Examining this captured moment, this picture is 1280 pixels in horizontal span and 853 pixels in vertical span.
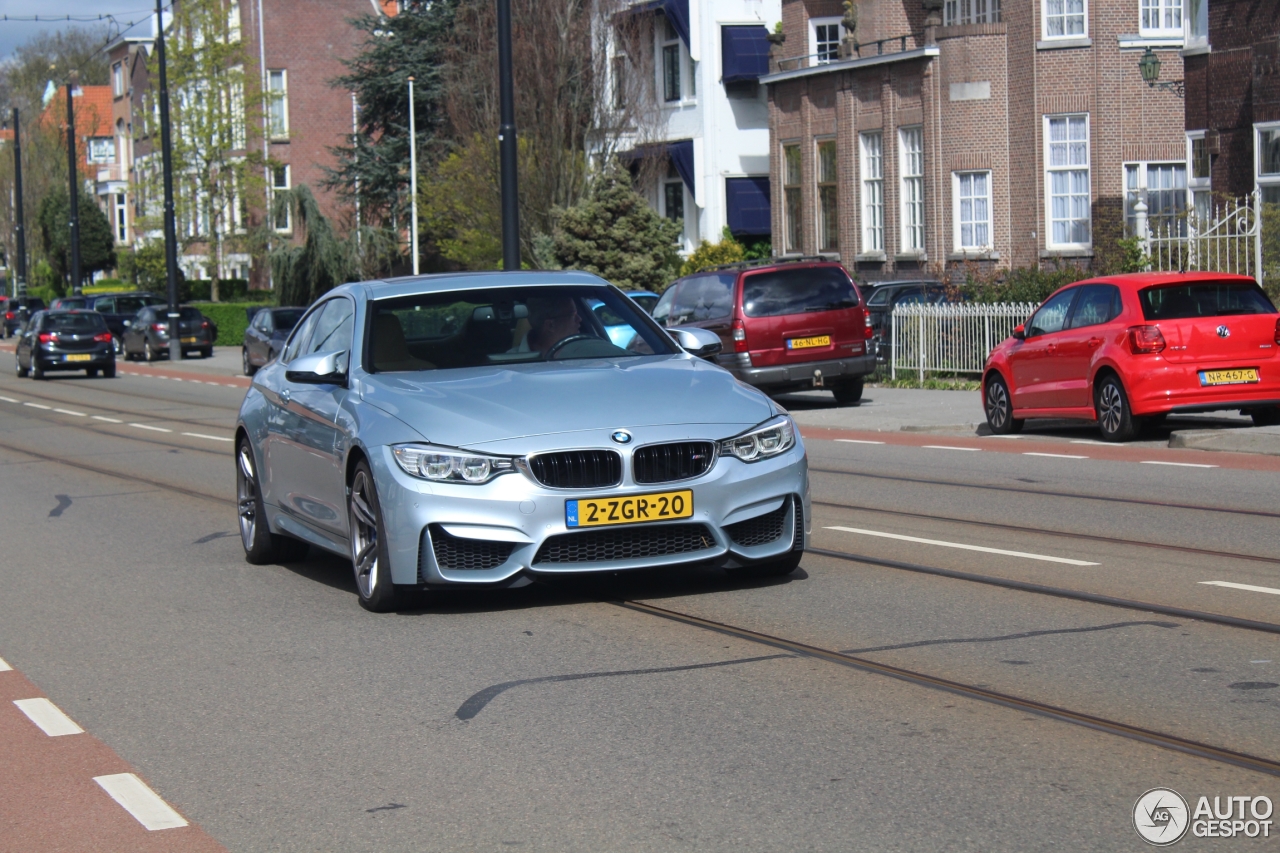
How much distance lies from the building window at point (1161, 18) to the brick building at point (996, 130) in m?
0.03

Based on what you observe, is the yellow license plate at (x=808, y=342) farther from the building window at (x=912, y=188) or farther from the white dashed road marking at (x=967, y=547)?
the building window at (x=912, y=188)

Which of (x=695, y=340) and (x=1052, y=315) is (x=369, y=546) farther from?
(x=1052, y=315)

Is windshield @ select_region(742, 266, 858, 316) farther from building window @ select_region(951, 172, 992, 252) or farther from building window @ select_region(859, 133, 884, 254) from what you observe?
building window @ select_region(859, 133, 884, 254)

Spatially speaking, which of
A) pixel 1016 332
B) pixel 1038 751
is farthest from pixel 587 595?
pixel 1016 332

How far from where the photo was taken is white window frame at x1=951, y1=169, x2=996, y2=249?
1442 inches

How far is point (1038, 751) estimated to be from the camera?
17.5 ft

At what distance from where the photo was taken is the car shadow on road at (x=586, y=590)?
27.0 feet

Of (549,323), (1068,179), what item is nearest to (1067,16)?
(1068,179)

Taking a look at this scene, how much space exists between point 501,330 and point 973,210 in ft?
95.8

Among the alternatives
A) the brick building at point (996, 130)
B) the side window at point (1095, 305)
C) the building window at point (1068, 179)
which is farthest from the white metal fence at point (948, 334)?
the building window at point (1068, 179)

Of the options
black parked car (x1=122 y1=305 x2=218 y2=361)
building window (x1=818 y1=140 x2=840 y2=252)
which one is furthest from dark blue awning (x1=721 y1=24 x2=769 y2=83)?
black parked car (x1=122 y1=305 x2=218 y2=361)

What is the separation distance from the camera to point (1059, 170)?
117 ft

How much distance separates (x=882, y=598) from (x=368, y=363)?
2.87 metres

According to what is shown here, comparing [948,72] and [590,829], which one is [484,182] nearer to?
[948,72]
